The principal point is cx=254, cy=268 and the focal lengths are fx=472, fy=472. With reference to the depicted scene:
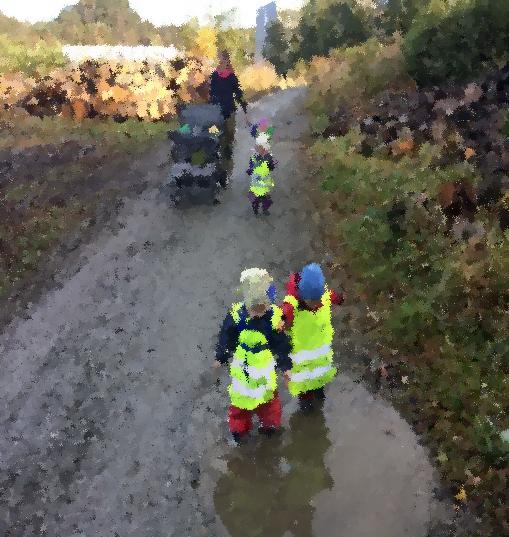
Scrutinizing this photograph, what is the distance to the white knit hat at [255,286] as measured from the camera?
14.2ft

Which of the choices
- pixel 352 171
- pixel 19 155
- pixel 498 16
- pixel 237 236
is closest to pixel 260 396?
pixel 237 236

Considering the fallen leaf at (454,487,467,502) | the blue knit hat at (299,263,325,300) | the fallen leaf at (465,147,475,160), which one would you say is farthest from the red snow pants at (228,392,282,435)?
the fallen leaf at (465,147,475,160)

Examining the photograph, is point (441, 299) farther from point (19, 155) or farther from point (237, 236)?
point (19, 155)

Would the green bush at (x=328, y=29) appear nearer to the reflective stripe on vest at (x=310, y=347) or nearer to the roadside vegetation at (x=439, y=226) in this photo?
the roadside vegetation at (x=439, y=226)

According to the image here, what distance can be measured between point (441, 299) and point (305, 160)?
23.4 feet

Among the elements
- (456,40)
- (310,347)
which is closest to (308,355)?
(310,347)

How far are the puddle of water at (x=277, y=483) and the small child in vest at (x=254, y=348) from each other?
32 cm

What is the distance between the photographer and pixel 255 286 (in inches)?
171

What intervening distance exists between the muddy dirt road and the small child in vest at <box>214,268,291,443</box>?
1.56 feet

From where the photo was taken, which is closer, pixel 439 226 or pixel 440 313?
pixel 440 313

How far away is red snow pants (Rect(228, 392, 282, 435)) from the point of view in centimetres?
491

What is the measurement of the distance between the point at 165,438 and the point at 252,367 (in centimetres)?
150

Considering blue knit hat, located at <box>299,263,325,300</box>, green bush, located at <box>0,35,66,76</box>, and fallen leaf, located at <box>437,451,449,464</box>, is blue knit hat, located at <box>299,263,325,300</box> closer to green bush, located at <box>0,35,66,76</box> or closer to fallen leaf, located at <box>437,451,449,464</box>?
fallen leaf, located at <box>437,451,449,464</box>

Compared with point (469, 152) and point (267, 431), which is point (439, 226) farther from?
point (267, 431)
